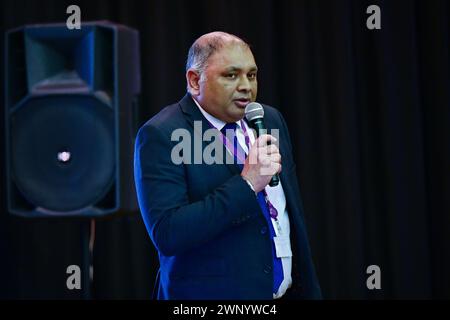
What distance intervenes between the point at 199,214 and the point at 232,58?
0.43m

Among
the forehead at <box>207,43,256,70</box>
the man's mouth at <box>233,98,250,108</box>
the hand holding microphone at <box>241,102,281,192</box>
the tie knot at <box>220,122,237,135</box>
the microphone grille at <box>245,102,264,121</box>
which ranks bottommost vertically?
the hand holding microphone at <box>241,102,281,192</box>

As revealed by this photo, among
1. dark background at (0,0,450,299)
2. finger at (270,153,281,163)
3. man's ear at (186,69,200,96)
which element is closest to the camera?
finger at (270,153,281,163)

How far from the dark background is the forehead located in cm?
169

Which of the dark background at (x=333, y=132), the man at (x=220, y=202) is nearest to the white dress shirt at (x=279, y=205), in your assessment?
the man at (x=220, y=202)

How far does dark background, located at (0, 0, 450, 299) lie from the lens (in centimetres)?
350

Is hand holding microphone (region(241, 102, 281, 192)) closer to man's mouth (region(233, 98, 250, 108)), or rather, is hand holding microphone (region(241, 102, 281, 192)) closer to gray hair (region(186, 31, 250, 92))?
man's mouth (region(233, 98, 250, 108))

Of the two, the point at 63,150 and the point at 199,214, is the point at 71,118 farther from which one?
the point at 199,214

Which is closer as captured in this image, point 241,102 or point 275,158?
point 275,158

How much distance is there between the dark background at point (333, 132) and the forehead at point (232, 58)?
169 centimetres

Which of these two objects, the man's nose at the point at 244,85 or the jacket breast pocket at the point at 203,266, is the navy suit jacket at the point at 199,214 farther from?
the man's nose at the point at 244,85

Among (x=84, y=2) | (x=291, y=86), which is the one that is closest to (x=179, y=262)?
(x=291, y=86)

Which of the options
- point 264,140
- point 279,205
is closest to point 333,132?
point 279,205

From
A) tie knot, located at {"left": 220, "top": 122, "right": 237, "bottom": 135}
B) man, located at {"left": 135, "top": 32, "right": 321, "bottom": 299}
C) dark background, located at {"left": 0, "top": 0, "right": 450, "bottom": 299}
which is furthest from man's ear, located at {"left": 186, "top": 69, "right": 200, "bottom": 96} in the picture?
dark background, located at {"left": 0, "top": 0, "right": 450, "bottom": 299}

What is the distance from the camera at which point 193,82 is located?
187cm
